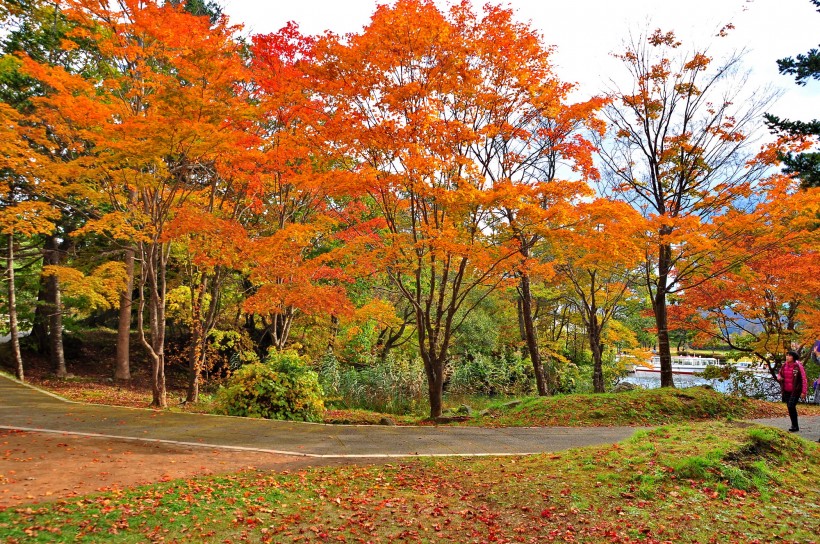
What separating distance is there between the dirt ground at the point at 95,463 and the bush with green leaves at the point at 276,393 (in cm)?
291

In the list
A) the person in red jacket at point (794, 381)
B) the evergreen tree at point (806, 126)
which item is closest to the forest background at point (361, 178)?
the evergreen tree at point (806, 126)

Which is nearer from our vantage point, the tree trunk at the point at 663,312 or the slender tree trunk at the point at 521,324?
the tree trunk at the point at 663,312

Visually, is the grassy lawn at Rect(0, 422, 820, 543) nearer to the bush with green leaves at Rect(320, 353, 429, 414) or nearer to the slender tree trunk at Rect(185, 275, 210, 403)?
the slender tree trunk at Rect(185, 275, 210, 403)

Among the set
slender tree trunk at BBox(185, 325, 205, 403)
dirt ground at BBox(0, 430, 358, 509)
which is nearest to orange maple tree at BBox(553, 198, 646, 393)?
dirt ground at BBox(0, 430, 358, 509)

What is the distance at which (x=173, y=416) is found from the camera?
9.83 metres

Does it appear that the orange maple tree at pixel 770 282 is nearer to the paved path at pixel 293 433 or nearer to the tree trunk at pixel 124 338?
the paved path at pixel 293 433

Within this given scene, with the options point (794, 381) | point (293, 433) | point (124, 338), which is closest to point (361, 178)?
point (293, 433)

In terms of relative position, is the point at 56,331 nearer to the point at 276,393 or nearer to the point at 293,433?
the point at 276,393

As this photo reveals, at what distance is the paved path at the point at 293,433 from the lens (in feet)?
25.4

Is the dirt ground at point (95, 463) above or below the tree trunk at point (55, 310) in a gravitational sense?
below

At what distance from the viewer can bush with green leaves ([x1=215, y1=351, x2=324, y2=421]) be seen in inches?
405

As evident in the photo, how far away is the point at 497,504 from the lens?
5133mm

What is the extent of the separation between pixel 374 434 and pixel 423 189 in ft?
14.2

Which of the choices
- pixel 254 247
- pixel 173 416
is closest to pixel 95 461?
pixel 173 416
